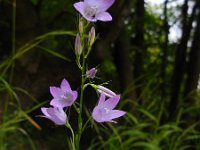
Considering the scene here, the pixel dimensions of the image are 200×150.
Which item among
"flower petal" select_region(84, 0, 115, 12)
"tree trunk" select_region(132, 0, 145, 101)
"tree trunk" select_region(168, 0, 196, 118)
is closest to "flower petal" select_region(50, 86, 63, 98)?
"flower petal" select_region(84, 0, 115, 12)

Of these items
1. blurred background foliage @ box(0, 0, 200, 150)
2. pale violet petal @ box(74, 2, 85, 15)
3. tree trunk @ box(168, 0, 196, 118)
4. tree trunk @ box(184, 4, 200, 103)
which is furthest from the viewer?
tree trunk @ box(168, 0, 196, 118)

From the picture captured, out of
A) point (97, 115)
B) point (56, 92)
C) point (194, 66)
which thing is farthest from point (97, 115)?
point (194, 66)

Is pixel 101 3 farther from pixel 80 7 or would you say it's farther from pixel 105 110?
pixel 105 110

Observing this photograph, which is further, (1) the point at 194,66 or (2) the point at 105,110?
(1) the point at 194,66

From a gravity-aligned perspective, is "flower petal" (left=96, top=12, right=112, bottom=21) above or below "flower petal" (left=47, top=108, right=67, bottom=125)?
above

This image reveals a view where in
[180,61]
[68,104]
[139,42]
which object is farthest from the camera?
[180,61]

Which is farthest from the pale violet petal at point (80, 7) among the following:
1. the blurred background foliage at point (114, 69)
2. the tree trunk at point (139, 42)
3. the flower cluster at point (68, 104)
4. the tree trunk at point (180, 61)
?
the tree trunk at point (180, 61)

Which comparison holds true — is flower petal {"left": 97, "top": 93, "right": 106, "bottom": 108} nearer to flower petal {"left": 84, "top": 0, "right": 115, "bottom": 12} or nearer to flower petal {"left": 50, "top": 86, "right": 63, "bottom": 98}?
flower petal {"left": 50, "top": 86, "right": 63, "bottom": 98}

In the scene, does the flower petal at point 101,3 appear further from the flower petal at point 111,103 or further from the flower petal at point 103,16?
the flower petal at point 111,103
